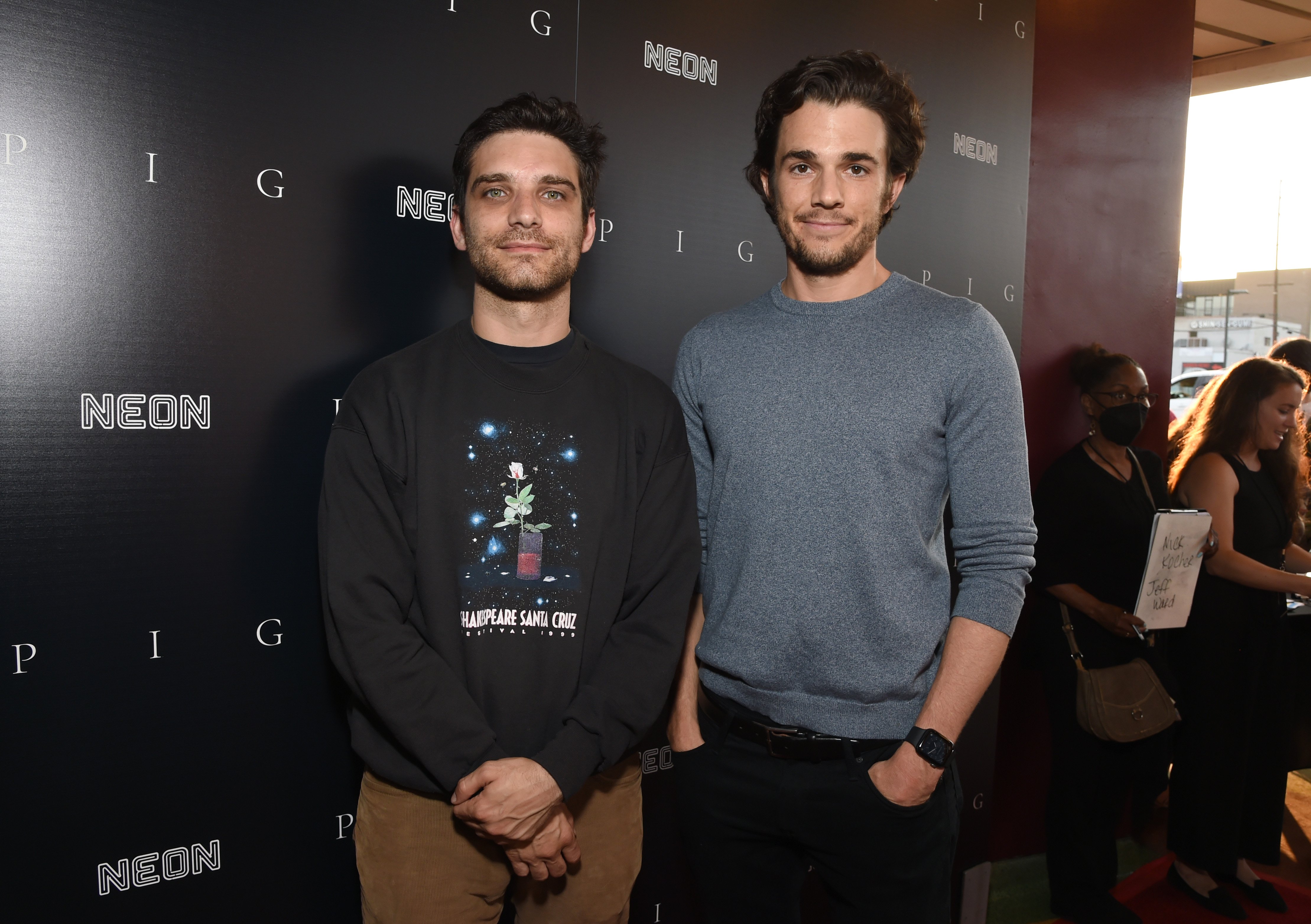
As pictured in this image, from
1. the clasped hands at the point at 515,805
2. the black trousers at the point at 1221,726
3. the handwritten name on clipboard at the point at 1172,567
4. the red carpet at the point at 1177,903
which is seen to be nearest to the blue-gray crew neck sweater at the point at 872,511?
the clasped hands at the point at 515,805

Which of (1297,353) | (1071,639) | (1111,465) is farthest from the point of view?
(1297,353)

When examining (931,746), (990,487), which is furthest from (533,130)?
(931,746)

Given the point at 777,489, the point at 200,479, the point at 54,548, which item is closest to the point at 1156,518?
the point at 777,489

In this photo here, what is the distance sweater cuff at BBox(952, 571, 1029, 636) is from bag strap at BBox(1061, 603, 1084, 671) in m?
1.52

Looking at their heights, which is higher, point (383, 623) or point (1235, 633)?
point (383, 623)

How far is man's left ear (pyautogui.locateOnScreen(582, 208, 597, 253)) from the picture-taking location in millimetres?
1541

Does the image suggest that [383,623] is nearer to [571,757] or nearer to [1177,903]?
[571,757]

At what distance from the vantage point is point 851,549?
1340 mm

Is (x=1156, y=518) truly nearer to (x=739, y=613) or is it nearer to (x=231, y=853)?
(x=739, y=613)

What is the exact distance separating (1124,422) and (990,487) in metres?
1.73

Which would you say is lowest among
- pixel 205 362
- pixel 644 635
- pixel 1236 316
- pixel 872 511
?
pixel 644 635

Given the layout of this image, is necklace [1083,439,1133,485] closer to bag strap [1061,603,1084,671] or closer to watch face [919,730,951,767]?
bag strap [1061,603,1084,671]

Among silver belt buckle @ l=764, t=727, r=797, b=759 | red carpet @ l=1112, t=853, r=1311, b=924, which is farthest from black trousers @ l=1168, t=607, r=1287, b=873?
silver belt buckle @ l=764, t=727, r=797, b=759

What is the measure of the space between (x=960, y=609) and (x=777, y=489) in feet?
1.11
